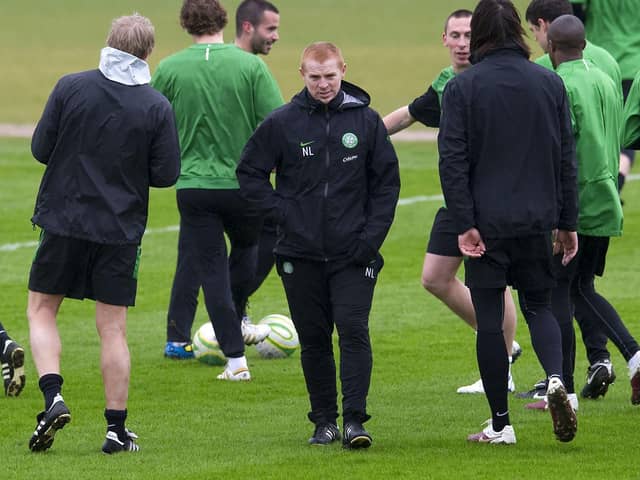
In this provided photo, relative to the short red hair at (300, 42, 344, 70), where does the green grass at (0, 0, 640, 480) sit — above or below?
below

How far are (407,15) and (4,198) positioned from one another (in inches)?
1444

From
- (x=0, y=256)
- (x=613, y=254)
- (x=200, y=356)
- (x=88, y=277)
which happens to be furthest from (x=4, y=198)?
(x=88, y=277)

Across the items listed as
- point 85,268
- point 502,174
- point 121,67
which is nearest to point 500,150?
point 502,174

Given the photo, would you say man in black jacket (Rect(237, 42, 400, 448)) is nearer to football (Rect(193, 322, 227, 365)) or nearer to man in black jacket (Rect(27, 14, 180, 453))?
man in black jacket (Rect(27, 14, 180, 453))

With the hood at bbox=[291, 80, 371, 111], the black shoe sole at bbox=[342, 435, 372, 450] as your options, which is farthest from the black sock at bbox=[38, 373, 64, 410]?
the hood at bbox=[291, 80, 371, 111]

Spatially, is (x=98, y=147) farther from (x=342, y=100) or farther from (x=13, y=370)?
(x=13, y=370)

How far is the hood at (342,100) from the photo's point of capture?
746 cm

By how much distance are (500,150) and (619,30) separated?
6046 millimetres

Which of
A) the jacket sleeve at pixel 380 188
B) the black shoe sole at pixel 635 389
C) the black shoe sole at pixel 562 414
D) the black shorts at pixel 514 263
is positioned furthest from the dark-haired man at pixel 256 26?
the black shoe sole at pixel 562 414

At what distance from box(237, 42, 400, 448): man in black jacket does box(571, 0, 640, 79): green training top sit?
5.79 meters

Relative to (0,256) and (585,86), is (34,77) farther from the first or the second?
(585,86)

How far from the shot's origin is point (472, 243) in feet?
23.6

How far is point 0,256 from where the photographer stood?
1506cm

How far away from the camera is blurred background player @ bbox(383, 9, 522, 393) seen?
28.2ft
